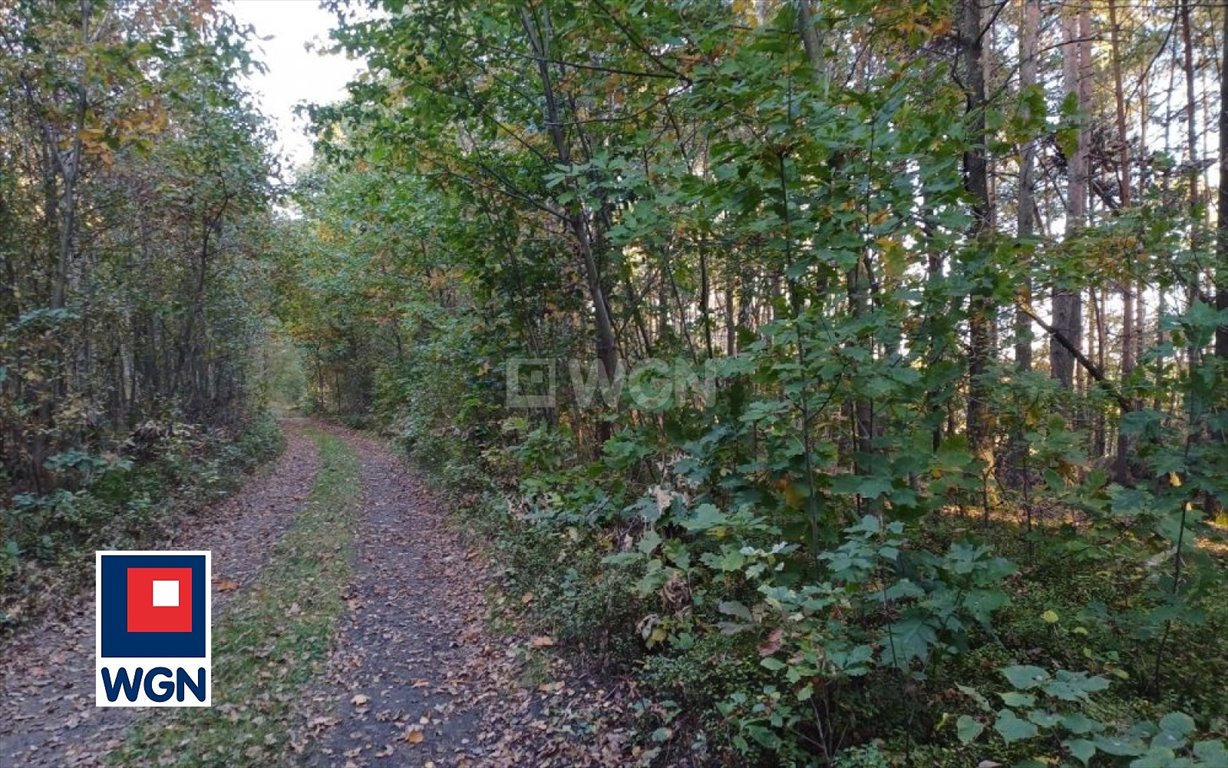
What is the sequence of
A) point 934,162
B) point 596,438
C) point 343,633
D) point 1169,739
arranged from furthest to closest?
point 596,438, point 343,633, point 934,162, point 1169,739

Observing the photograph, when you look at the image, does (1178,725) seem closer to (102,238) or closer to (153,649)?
(153,649)

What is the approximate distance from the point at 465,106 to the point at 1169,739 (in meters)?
7.27

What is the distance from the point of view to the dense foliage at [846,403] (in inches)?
127

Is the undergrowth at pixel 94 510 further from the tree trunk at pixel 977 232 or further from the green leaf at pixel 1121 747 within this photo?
the tree trunk at pixel 977 232

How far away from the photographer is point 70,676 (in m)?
5.52

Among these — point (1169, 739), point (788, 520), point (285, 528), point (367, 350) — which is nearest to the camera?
point (1169, 739)

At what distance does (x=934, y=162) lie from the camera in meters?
3.24

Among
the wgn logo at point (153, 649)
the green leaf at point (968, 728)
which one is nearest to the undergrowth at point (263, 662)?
the wgn logo at point (153, 649)

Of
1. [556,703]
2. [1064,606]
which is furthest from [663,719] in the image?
[1064,606]

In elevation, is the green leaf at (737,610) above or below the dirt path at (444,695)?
above

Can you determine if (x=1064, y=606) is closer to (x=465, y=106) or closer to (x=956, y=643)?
(x=956, y=643)

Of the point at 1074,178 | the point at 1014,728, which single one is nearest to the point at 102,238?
the point at 1014,728

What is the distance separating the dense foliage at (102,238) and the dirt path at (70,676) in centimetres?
52
